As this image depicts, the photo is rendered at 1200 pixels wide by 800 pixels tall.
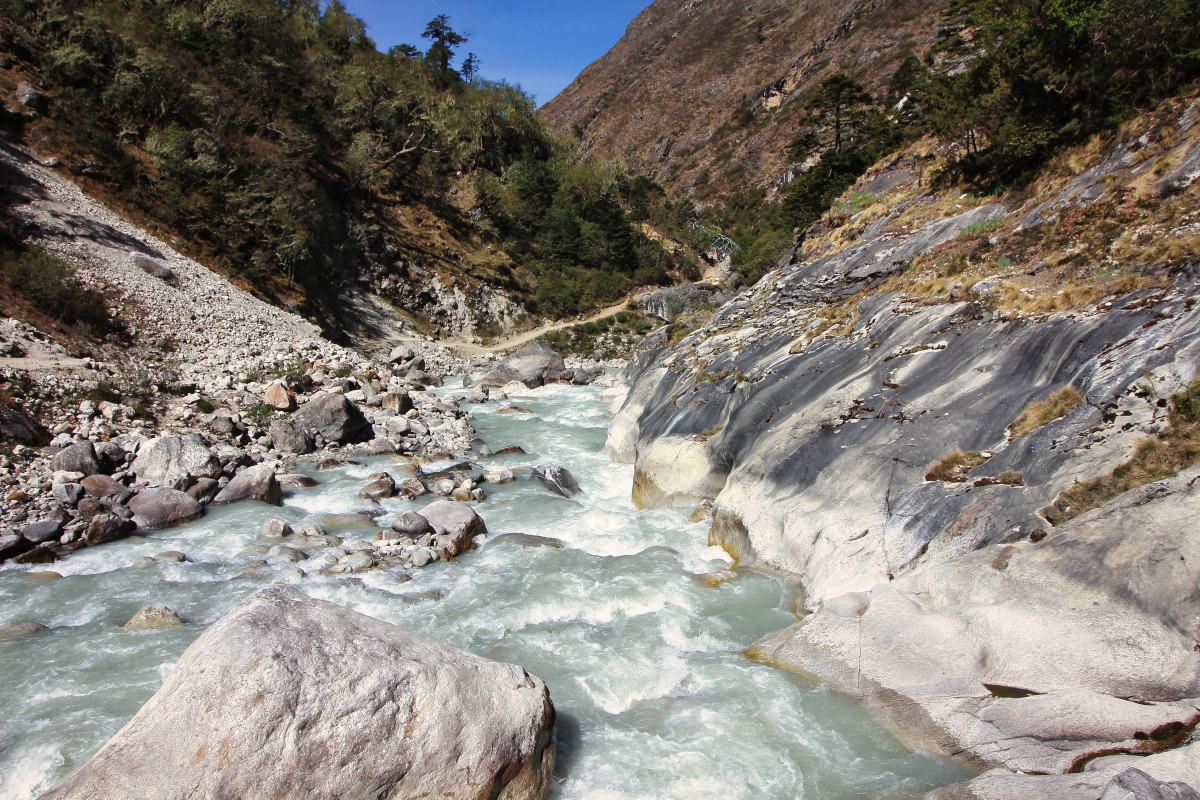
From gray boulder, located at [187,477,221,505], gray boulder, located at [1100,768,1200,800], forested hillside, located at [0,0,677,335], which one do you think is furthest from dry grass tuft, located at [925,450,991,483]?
forested hillside, located at [0,0,677,335]

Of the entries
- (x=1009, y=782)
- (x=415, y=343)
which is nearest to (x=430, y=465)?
(x=1009, y=782)

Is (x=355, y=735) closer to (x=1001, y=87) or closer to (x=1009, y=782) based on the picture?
(x=1009, y=782)

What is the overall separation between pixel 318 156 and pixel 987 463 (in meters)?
43.7

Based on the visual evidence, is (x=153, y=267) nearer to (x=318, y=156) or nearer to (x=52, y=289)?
(x=52, y=289)

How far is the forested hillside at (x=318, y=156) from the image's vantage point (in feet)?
88.1

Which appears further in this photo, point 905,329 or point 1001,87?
point 1001,87

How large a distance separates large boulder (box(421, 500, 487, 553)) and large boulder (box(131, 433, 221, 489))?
527 centimetres

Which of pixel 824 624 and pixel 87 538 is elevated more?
pixel 87 538

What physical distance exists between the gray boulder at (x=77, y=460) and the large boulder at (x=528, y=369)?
55.1ft

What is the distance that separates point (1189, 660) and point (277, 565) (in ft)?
38.4

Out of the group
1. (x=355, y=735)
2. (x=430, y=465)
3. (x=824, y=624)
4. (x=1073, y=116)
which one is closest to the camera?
(x=355, y=735)

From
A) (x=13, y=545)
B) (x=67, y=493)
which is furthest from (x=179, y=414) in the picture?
(x=13, y=545)

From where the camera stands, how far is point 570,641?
8422 millimetres

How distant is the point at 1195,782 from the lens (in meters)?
4.26
